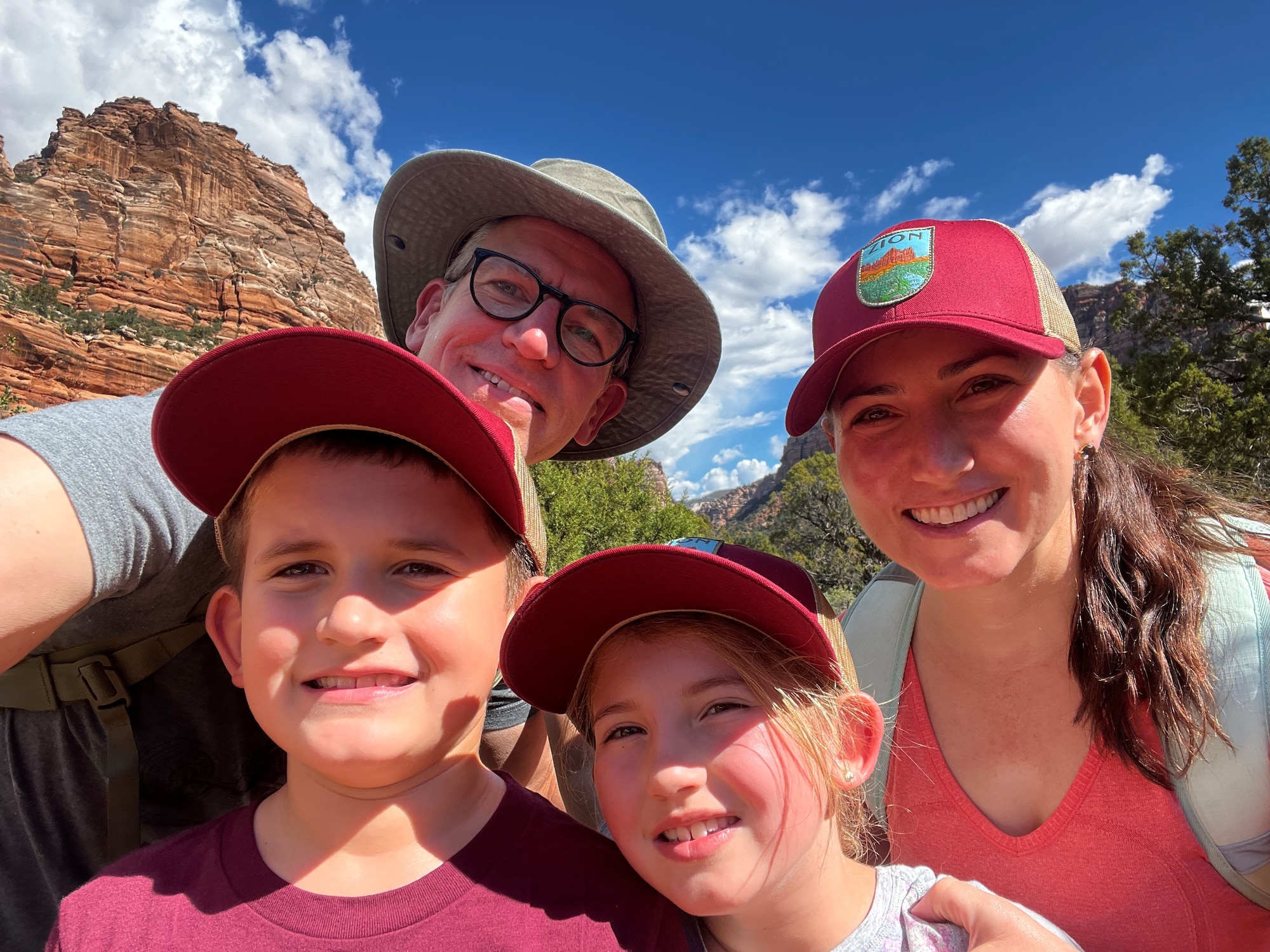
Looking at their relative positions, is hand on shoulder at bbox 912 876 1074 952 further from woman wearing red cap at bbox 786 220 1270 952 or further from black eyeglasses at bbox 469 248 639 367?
black eyeglasses at bbox 469 248 639 367

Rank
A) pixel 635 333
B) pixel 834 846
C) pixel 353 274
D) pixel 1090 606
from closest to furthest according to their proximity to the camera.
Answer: pixel 834 846 < pixel 1090 606 < pixel 635 333 < pixel 353 274

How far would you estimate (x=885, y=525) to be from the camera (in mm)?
1938

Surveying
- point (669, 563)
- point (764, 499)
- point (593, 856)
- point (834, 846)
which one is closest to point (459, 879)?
point (593, 856)

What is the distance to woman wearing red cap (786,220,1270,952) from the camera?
1.66 m

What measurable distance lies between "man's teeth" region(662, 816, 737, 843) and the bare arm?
1.18 metres

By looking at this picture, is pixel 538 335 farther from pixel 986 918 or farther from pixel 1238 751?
pixel 1238 751

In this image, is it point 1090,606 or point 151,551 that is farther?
point 1090,606

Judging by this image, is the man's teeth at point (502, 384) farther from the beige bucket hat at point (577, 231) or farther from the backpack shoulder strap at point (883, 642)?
A: the backpack shoulder strap at point (883, 642)

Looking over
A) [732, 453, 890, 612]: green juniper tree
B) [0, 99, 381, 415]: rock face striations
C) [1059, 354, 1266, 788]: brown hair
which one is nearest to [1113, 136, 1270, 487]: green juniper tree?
[732, 453, 890, 612]: green juniper tree

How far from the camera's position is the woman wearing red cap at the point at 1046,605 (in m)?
1.66

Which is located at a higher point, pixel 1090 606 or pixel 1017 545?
pixel 1017 545

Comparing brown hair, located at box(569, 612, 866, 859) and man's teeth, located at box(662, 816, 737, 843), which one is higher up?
brown hair, located at box(569, 612, 866, 859)

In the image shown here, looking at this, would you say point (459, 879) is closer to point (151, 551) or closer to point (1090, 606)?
point (151, 551)

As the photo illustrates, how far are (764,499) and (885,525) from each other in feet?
402
